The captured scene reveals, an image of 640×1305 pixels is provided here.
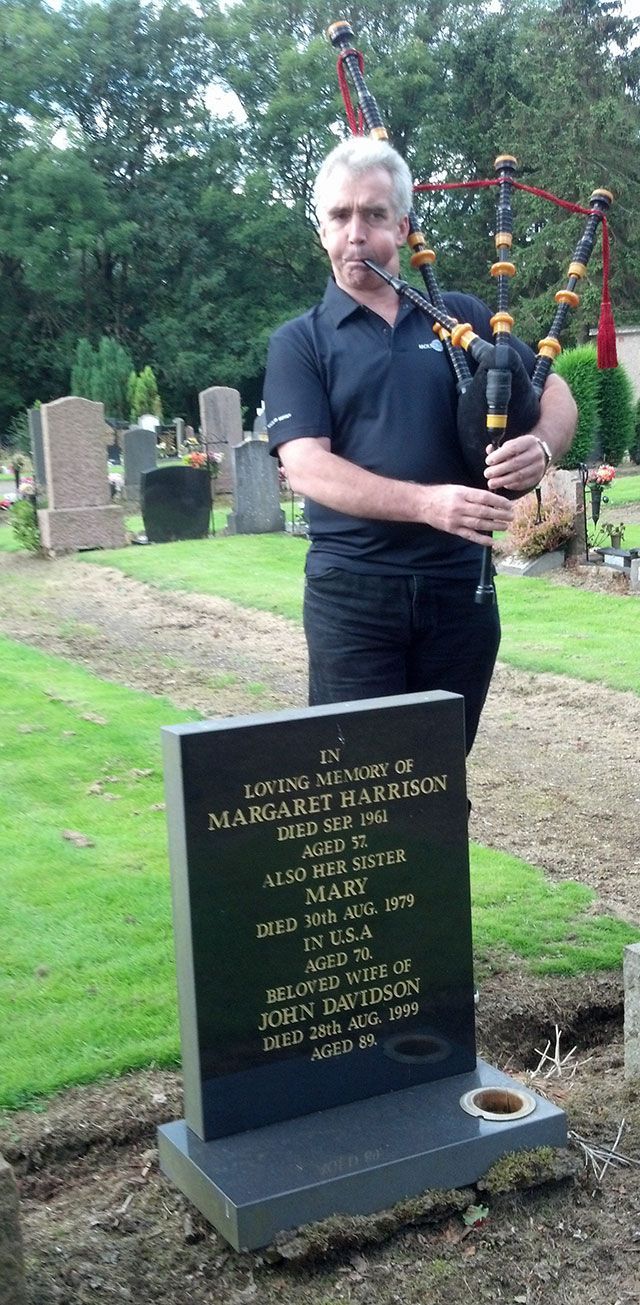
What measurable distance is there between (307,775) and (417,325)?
1.18m

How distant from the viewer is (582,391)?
56.7 feet

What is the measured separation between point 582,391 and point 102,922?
47.0 feet

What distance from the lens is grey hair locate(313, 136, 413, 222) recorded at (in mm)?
2953

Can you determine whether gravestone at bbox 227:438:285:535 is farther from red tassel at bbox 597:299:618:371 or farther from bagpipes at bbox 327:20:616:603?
bagpipes at bbox 327:20:616:603

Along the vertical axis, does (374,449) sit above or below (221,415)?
below

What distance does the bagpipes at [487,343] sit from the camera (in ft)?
9.47

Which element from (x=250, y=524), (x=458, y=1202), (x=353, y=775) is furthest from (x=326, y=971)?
(x=250, y=524)

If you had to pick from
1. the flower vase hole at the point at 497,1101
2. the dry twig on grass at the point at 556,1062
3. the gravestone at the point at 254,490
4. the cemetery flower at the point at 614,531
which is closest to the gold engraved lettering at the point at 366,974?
the flower vase hole at the point at 497,1101

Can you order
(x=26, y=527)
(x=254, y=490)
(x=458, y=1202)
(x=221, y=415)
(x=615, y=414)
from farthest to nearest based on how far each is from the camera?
1. (x=221, y=415)
2. (x=615, y=414)
3. (x=254, y=490)
4. (x=26, y=527)
5. (x=458, y=1202)

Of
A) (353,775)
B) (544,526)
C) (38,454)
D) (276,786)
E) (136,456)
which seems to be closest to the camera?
(276,786)

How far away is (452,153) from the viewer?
43.6m

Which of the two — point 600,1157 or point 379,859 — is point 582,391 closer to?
point 379,859

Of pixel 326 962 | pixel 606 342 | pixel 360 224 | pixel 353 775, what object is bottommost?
pixel 326 962

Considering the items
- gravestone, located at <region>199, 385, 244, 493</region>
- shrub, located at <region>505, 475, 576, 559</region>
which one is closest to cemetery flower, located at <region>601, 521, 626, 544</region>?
shrub, located at <region>505, 475, 576, 559</region>
